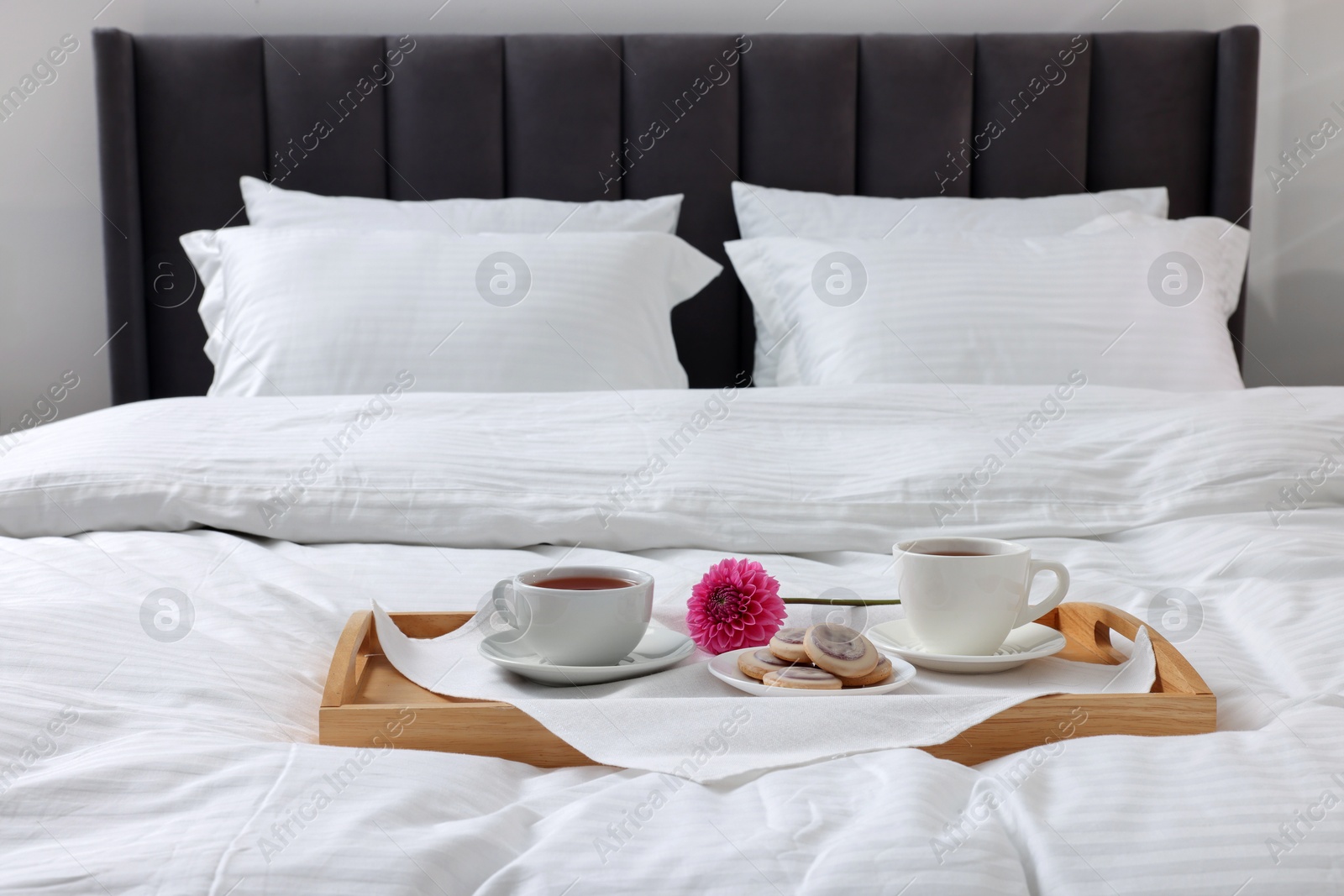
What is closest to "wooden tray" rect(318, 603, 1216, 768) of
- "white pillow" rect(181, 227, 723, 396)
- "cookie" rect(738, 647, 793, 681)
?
"cookie" rect(738, 647, 793, 681)

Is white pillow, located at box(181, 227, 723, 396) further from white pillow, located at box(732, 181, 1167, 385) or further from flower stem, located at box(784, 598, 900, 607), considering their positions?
flower stem, located at box(784, 598, 900, 607)

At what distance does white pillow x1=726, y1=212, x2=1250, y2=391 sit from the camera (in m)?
1.66

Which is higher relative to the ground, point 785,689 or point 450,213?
point 450,213

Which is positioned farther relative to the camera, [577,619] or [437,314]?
[437,314]

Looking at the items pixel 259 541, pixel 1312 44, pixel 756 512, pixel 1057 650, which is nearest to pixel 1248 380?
pixel 1312 44

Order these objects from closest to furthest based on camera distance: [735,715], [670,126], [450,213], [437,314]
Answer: [735,715] < [437,314] < [450,213] < [670,126]

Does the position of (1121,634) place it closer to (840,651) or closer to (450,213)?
(840,651)

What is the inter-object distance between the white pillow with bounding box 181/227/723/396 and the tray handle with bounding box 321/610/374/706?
0.96 m

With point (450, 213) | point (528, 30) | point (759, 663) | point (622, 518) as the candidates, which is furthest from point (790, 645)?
point (528, 30)

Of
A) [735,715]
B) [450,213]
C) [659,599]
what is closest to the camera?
[735,715]

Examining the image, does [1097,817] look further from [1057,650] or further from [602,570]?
[602,570]

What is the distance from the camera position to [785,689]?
0.60 m

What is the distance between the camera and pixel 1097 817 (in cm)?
48

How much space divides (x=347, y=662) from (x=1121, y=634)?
514 millimetres
